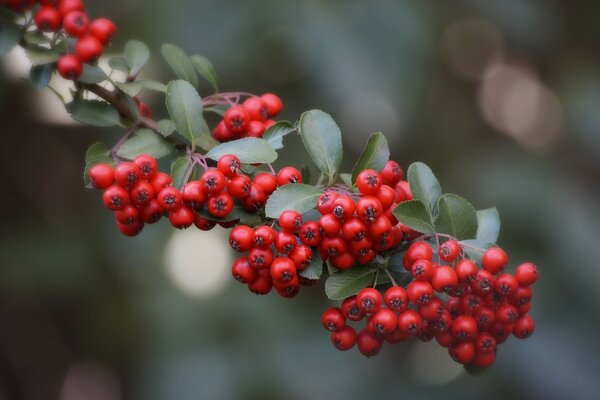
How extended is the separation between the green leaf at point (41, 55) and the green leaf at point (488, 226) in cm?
73

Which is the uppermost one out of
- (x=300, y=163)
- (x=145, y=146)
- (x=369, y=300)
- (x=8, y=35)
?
(x=8, y=35)

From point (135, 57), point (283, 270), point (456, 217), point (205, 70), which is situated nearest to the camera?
point (283, 270)

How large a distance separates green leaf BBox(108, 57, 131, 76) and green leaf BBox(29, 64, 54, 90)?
104mm

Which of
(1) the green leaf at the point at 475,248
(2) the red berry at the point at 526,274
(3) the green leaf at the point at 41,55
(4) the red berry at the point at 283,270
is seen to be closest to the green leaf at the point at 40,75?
(3) the green leaf at the point at 41,55

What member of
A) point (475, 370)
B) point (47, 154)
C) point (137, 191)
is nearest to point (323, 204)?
point (137, 191)

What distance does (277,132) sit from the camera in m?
1.19

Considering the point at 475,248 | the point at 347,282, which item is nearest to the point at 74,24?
the point at 347,282

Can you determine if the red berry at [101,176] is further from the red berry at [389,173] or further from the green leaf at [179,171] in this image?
the red berry at [389,173]

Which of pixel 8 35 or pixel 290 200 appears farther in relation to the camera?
pixel 8 35

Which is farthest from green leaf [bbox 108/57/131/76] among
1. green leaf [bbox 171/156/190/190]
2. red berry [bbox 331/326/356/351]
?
red berry [bbox 331/326/356/351]

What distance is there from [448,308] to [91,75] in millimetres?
681

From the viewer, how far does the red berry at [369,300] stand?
Answer: 3.51ft

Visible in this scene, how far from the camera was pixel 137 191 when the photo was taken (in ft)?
3.56

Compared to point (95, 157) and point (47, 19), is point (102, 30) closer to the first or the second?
point (47, 19)
